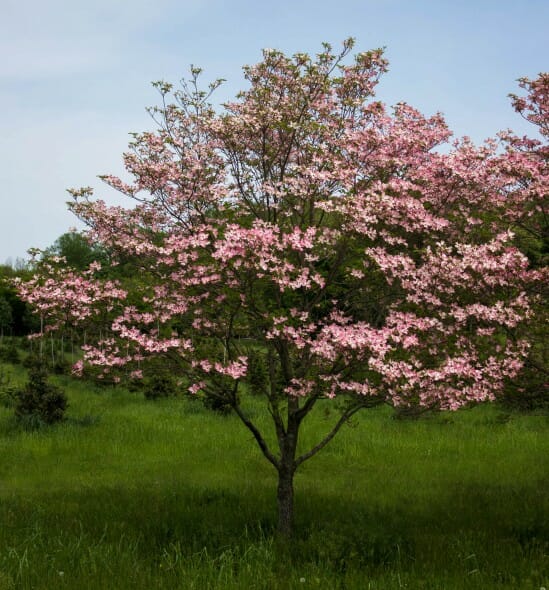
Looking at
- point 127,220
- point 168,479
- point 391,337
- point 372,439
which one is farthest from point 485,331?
point 372,439

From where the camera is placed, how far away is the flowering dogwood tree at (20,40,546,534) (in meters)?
7.82

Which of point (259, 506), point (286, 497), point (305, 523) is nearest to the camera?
point (286, 497)

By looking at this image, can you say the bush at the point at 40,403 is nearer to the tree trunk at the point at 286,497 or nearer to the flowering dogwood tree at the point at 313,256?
the flowering dogwood tree at the point at 313,256

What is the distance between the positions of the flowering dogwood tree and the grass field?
1.53 m

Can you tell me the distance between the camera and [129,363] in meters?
9.09

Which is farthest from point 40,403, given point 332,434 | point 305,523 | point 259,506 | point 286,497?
point 332,434

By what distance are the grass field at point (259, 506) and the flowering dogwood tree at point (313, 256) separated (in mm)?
1529

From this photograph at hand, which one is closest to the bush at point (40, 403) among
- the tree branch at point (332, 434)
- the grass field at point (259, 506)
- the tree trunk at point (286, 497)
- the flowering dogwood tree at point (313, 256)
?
the grass field at point (259, 506)

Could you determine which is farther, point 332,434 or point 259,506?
point 259,506

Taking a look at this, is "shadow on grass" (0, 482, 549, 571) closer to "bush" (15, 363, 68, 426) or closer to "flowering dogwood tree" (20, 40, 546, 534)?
"flowering dogwood tree" (20, 40, 546, 534)

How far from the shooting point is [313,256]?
836cm

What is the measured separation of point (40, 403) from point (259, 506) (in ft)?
30.8

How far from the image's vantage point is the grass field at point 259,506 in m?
7.60

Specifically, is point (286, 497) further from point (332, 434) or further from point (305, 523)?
point (332, 434)
